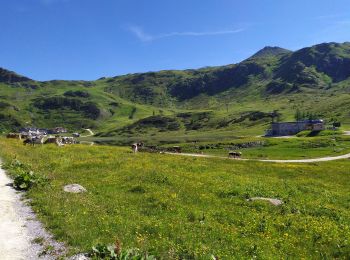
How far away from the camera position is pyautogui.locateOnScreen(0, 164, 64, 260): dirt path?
1698 centimetres

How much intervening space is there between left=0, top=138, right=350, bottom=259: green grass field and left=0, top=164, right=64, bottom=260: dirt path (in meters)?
0.62

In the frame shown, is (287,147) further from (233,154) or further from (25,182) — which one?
(25,182)

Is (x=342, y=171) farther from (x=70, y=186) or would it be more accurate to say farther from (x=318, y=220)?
(x=70, y=186)

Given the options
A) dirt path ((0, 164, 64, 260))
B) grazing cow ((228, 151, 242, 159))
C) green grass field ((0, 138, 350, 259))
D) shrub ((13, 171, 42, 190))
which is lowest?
grazing cow ((228, 151, 242, 159))

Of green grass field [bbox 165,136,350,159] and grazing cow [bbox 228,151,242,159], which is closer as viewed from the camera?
grazing cow [bbox 228,151,242,159]

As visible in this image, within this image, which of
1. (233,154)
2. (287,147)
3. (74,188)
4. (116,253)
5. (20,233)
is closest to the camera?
(116,253)

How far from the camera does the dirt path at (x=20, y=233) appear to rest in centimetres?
1698

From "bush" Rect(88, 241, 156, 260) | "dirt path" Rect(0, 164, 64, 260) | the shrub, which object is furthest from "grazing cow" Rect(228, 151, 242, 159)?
"bush" Rect(88, 241, 156, 260)

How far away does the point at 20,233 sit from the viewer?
19719 millimetres

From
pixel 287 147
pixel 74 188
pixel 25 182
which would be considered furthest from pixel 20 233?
pixel 287 147

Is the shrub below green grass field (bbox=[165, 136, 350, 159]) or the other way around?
the other way around

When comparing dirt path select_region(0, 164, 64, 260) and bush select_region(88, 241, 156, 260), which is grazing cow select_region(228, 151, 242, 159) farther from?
bush select_region(88, 241, 156, 260)

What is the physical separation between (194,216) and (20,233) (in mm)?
9372

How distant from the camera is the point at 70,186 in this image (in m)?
30.6
